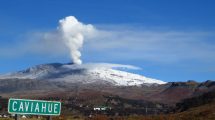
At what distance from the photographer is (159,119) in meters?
86.2

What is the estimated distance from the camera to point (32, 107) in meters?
14.4

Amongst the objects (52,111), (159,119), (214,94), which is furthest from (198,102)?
(52,111)

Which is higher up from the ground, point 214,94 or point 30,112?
point 214,94

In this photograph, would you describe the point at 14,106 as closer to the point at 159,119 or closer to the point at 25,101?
the point at 25,101

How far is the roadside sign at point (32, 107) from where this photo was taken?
14.0 meters

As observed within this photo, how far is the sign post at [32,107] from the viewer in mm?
13969

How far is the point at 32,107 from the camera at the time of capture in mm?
14430

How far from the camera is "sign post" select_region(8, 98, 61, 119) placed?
14.0m

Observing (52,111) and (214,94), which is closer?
(52,111)

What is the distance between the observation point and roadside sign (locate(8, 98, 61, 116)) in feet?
45.8

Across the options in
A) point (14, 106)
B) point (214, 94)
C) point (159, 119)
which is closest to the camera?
point (14, 106)

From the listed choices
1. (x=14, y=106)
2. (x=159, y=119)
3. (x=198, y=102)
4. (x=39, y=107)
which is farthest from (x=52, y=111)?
(x=198, y=102)

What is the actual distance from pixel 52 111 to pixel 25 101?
1.14m

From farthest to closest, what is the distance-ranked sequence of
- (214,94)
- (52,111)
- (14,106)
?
(214,94) < (52,111) < (14,106)
